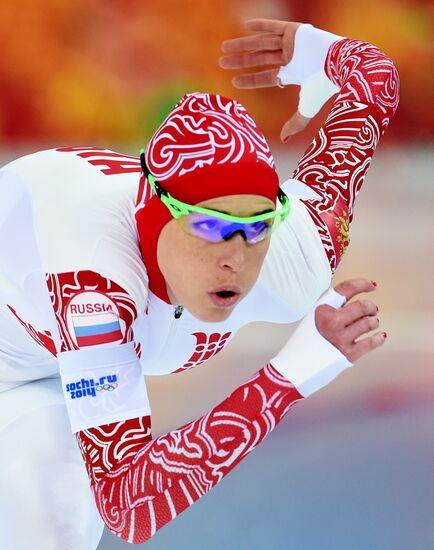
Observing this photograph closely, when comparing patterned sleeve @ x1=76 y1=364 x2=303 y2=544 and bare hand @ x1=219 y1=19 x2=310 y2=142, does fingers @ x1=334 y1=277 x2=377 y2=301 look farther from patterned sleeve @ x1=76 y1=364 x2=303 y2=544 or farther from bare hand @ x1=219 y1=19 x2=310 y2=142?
bare hand @ x1=219 y1=19 x2=310 y2=142

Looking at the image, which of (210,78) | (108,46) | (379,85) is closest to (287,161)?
(210,78)

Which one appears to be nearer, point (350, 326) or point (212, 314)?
point (350, 326)

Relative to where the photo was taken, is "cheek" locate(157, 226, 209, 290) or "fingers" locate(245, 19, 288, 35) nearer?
"cheek" locate(157, 226, 209, 290)

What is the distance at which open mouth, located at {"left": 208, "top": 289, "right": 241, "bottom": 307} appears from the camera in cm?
153

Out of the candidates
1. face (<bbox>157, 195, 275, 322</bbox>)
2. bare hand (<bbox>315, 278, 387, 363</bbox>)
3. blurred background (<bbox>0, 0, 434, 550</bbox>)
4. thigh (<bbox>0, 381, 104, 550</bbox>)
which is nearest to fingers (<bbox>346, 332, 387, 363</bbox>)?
bare hand (<bbox>315, 278, 387, 363</bbox>)

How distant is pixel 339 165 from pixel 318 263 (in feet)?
0.68

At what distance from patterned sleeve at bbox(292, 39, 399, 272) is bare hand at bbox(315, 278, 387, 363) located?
390 mm

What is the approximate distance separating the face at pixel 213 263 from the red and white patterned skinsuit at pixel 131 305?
6 centimetres

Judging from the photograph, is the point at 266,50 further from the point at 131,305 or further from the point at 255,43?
the point at 131,305

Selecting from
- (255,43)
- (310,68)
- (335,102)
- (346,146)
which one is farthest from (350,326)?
(255,43)

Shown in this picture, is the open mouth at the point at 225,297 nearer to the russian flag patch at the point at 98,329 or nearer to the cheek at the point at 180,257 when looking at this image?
the cheek at the point at 180,257

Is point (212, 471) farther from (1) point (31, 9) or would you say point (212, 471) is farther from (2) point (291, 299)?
(1) point (31, 9)

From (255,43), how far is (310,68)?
0.15 meters

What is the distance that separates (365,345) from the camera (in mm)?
1417
